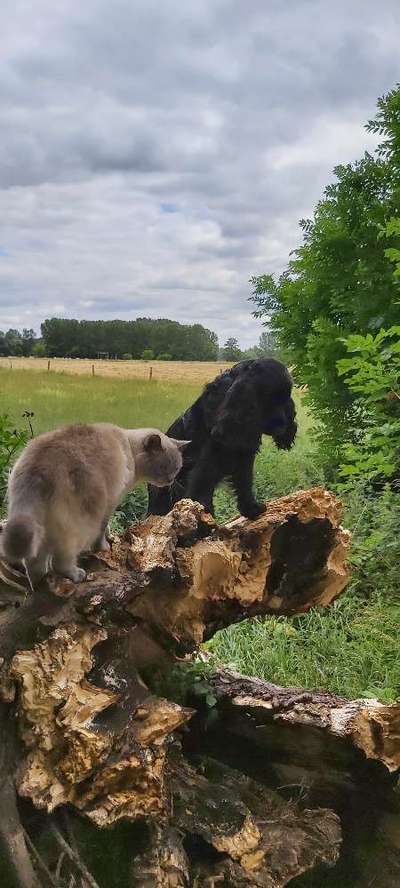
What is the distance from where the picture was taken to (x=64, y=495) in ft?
7.23

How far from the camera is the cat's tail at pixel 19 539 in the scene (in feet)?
6.41

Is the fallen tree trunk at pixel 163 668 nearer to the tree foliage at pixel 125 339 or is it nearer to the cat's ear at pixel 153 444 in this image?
the cat's ear at pixel 153 444

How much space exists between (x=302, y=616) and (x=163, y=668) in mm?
2220

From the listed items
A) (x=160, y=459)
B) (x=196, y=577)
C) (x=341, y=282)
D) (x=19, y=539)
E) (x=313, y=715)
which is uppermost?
(x=341, y=282)

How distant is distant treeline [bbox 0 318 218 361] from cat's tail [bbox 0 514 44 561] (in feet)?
9.53

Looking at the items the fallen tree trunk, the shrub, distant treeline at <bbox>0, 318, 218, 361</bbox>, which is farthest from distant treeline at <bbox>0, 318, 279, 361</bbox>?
the fallen tree trunk

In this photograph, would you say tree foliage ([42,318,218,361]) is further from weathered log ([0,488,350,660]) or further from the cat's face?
weathered log ([0,488,350,660])

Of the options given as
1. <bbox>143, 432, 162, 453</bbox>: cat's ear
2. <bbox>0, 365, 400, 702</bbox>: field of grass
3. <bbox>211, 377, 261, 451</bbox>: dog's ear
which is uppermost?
<bbox>211, 377, 261, 451</bbox>: dog's ear

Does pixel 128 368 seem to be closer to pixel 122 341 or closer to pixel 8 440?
pixel 122 341

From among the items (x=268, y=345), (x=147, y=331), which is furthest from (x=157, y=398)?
(x=268, y=345)

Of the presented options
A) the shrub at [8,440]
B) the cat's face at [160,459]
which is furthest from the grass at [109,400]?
the cat's face at [160,459]

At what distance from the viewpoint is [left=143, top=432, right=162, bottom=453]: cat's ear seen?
9.08 feet

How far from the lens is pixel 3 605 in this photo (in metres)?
2.33

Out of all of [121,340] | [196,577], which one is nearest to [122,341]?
[121,340]
